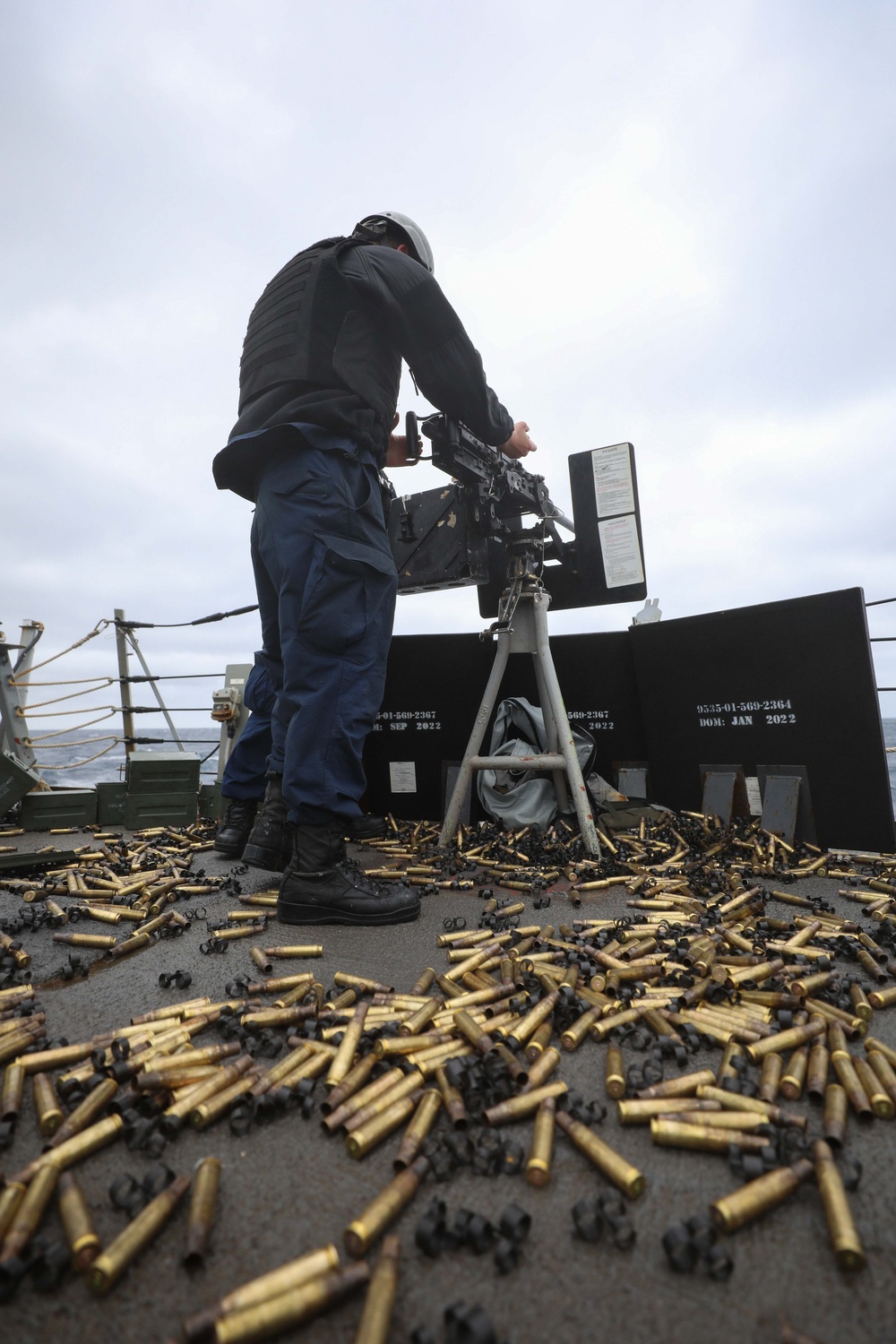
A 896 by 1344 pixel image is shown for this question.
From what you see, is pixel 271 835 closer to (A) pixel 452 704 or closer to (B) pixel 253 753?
(B) pixel 253 753

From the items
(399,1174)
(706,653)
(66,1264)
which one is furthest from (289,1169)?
(706,653)

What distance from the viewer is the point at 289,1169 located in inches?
53.1

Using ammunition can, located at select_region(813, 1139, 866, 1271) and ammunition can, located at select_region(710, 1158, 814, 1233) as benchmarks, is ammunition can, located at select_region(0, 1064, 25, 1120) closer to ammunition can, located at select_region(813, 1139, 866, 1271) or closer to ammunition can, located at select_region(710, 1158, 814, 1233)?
ammunition can, located at select_region(710, 1158, 814, 1233)

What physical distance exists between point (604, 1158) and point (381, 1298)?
524 millimetres

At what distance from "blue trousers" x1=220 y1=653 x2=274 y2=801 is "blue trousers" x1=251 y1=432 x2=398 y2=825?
4.33 ft

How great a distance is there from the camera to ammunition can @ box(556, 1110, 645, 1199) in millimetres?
1245

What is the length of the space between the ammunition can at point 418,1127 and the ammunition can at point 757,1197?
0.58 m

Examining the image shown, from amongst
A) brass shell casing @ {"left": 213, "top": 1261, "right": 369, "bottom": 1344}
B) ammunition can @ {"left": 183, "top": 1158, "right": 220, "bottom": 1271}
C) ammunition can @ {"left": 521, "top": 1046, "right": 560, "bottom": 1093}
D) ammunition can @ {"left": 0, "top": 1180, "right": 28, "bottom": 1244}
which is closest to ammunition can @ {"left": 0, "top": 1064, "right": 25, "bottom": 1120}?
ammunition can @ {"left": 0, "top": 1180, "right": 28, "bottom": 1244}

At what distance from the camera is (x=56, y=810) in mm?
5910

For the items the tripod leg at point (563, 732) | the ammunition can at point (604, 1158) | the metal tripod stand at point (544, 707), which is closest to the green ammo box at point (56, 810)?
the metal tripod stand at point (544, 707)

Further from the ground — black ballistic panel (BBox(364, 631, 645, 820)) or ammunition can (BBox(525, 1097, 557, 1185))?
black ballistic panel (BBox(364, 631, 645, 820))

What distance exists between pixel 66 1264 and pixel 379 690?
2.21m

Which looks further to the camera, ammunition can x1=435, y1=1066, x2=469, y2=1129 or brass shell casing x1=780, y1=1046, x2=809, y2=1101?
brass shell casing x1=780, y1=1046, x2=809, y2=1101

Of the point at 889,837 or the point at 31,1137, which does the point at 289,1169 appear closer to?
the point at 31,1137
